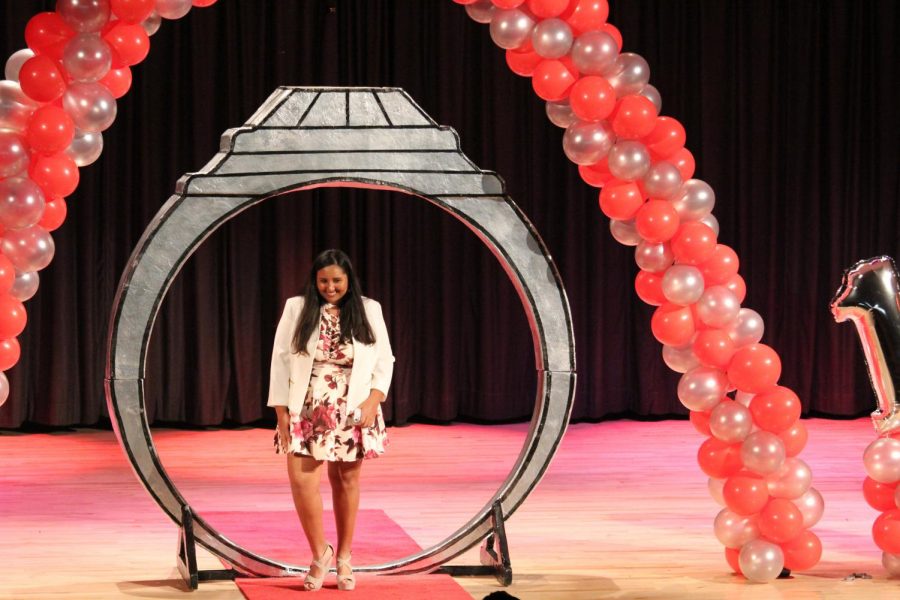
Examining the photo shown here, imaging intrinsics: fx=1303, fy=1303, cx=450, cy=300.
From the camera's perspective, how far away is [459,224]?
32.4 feet

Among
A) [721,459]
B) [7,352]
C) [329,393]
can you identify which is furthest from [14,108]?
[721,459]

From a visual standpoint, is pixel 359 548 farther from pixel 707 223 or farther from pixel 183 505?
pixel 707 223

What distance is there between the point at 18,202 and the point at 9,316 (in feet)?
1.45

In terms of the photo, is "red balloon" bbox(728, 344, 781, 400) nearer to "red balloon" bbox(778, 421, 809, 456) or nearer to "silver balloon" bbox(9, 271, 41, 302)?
"red balloon" bbox(778, 421, 809, 456)

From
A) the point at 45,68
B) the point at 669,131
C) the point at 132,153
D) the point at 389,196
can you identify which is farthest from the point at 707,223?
the point at 132,153

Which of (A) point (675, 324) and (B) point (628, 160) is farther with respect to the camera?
(A) point (675, 324)

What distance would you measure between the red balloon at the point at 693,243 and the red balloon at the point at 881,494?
1227 mm

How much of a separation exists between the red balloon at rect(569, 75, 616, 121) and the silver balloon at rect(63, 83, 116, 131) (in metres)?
1.82

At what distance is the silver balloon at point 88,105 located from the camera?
16.1ft

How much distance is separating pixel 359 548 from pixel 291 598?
0.92 meters

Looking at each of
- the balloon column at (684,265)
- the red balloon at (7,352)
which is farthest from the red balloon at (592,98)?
the red balloon at (7,352)

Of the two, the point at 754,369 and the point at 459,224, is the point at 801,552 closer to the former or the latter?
the point at 754,369

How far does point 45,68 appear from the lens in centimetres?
481

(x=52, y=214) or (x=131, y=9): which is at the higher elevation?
(x=131, y=9)
